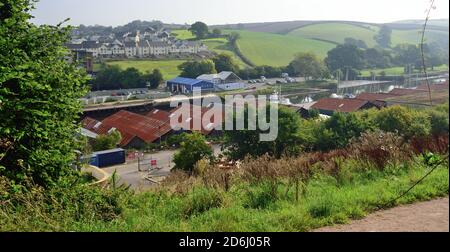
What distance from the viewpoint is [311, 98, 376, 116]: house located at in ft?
98.6

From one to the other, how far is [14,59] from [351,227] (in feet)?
12.3

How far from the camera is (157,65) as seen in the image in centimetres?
3900

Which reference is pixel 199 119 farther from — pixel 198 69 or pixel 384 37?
pixel 384 37

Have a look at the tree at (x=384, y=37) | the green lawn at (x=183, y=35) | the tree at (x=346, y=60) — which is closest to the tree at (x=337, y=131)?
the green lawn at (x=183, y=35)

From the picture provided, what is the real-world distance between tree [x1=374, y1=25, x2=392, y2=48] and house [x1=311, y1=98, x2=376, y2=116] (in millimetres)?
44727

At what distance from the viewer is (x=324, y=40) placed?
7194 centimetres

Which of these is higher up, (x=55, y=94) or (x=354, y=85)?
(x=55, y=94)

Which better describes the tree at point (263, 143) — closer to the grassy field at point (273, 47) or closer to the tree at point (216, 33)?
the grassy field at point (273, 47)

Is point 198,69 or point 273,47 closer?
point 198,69

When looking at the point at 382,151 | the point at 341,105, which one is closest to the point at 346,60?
the point at 341,105

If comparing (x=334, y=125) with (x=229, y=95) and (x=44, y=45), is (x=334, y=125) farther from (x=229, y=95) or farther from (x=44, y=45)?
(x=44, y=45)

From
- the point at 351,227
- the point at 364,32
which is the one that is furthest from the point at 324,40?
the point at 351,227

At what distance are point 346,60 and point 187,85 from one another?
A: 33.4 metres

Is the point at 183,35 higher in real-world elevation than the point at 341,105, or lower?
higher
